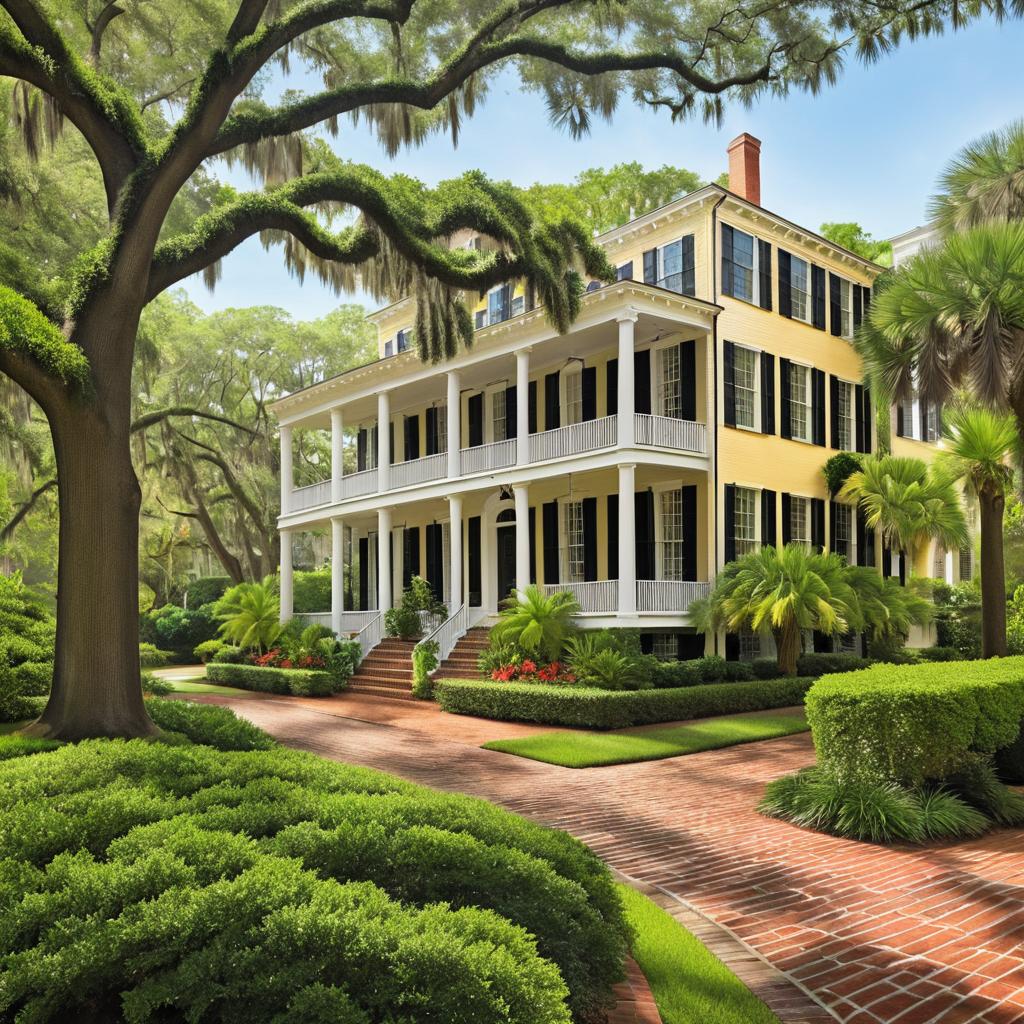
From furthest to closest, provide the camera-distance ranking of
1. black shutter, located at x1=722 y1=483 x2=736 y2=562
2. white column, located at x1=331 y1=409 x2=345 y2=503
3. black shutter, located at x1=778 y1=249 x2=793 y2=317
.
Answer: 1. white column, located at x1=331 y1=409 x2=345 y2=503
2. black shutter, located at x1=778 y1=249 x2=793 y2=317
3. black shutter, located at x1=722 y1=483 x2=736 y2=562

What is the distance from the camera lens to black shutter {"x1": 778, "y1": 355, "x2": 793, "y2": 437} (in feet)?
65.4

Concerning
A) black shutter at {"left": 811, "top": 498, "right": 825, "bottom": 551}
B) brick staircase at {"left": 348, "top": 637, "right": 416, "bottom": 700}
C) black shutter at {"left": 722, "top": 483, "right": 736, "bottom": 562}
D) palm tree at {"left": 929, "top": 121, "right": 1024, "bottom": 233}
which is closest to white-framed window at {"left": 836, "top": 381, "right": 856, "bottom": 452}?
black shutter at {"left": 811, "top": 498, "right": 825, "bottom": 551}

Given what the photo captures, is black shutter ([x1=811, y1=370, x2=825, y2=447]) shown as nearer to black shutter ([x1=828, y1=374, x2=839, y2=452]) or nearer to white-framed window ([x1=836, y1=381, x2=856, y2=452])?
black shutter ([x1=828, y1=374, x2=839, y2=452])

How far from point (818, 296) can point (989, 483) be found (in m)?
7.46

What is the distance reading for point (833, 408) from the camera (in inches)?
846

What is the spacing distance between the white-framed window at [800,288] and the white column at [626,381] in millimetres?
5639

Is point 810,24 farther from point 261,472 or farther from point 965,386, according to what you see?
point 261,472

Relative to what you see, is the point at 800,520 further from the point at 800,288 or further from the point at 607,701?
the point at 607,701

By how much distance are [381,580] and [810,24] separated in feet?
49.7

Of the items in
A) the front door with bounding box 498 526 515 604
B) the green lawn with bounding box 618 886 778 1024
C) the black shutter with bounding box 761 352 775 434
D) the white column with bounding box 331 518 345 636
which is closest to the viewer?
the green lawn with bounding box 618 886 778 1024

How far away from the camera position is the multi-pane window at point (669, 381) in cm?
1888

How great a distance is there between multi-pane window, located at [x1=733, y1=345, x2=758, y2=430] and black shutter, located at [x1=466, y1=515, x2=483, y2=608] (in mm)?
7545

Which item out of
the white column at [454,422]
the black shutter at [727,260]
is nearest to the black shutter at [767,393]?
the black shutter at [727,260]

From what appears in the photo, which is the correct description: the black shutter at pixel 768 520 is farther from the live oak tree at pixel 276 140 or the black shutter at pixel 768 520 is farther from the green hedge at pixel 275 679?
the green hedge at pixel 275 679
